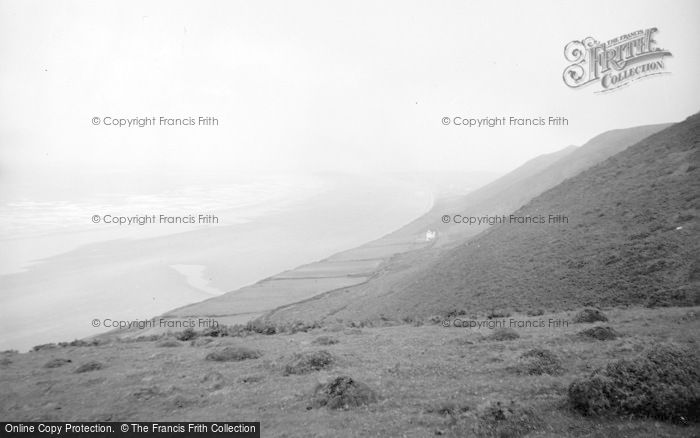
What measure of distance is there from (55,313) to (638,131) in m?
94.2

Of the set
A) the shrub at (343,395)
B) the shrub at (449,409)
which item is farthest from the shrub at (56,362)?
the shrub at (449,409)

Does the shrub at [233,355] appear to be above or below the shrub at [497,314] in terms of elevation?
above

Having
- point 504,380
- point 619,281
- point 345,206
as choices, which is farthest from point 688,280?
point 345,206

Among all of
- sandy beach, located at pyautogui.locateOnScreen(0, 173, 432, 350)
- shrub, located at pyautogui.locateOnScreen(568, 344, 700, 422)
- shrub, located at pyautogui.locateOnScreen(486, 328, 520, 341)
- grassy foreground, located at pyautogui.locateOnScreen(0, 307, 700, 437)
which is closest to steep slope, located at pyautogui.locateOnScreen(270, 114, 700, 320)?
grassy foreground, located at pyautogui.locateOnScreen(0, 307, 700, 437)

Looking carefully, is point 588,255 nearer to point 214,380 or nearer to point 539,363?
point 539,363

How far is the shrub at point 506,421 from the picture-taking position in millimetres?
8898

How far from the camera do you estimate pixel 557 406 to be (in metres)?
9.73

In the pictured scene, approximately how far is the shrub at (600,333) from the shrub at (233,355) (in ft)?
43.7

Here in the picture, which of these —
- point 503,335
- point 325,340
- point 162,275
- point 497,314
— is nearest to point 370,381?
point 503,335

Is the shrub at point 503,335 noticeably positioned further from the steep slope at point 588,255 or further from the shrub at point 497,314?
the steep slope at point 588,255

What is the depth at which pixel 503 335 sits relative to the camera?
1742cm

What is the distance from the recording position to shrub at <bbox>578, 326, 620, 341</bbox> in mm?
15367

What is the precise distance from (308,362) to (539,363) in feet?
26.3

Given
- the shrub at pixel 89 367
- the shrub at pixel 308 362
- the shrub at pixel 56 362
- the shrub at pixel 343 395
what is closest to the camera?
the shrub at pixel 343 395
